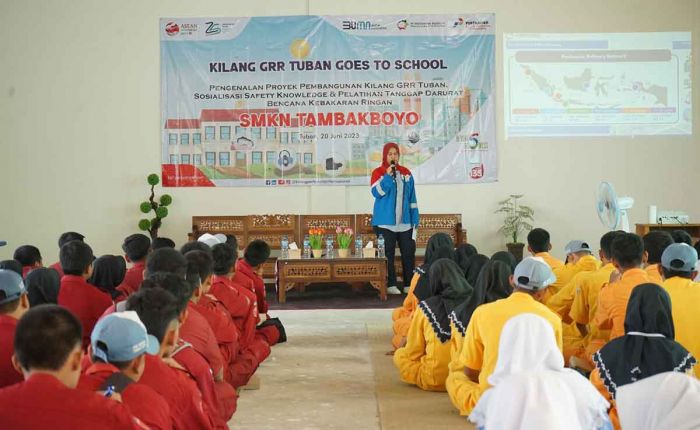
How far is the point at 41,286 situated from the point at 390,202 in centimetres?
530

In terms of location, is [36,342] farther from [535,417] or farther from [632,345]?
[632,345]

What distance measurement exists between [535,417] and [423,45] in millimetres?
7957

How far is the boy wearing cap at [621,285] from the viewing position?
4074 mm

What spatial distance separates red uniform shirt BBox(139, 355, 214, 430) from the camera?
261 centimetres

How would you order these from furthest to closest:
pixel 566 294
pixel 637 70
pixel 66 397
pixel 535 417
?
pixel 637 70 → pixel 566 294 → pixel 535 417 → pixel 66 397

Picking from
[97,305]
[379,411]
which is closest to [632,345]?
[379,411]

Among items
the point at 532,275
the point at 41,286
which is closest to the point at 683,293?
the point at 532,275

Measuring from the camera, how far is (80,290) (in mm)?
4523

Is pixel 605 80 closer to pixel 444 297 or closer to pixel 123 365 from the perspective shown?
pixel 444 297

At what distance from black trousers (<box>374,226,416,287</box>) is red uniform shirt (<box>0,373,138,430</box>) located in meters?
6.93

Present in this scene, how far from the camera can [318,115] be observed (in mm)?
9977

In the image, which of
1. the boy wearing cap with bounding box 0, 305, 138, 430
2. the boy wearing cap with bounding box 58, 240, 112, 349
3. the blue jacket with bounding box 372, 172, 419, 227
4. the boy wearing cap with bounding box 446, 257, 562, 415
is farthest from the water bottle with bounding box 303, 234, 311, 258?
the boy wearing cap with bounding box 0, 305, 138, 430

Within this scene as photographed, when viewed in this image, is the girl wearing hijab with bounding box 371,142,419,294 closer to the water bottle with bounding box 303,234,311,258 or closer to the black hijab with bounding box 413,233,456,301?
the water bottle with bounding box 303,234,311,258

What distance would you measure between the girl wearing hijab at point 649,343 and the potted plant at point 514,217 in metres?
6.59
